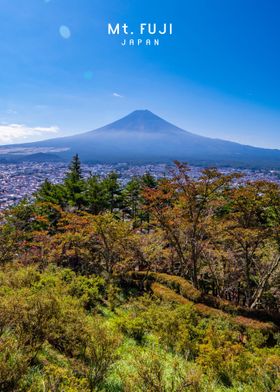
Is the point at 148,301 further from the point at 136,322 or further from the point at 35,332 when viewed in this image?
the point at 35,332

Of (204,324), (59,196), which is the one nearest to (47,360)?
(204,324)

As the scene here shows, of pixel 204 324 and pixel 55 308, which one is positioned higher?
pixel 55 308

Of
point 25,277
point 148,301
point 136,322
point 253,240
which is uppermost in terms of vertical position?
point 253,240

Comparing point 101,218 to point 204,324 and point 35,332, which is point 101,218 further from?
point 35,332

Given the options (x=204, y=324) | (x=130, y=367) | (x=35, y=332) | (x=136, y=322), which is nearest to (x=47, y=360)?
(x=35, y=332)

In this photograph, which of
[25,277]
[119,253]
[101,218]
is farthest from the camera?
[119,253]

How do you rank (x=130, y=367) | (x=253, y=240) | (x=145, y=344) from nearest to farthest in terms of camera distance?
1. (x=130, y=367)
2. (x=145, y=344)
3. (x=253, y=240)

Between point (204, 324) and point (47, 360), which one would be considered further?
point (204, 324)
